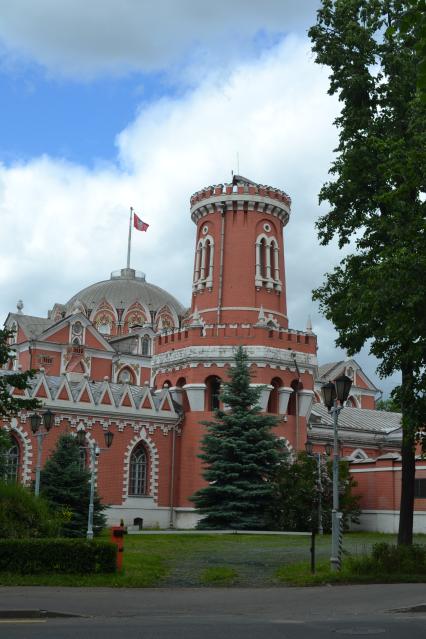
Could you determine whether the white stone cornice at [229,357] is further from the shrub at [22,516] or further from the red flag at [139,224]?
the red flag at [139,224]

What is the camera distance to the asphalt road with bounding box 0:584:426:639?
10.7 metres

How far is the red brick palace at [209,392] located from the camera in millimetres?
42344

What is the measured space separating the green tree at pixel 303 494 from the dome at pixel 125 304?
42.5m

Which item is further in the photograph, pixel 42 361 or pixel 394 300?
pixel 42 361

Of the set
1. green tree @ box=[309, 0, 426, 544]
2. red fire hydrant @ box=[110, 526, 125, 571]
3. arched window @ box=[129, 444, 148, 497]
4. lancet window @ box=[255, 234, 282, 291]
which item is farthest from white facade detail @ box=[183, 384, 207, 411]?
red fire hydrant @ box=[110, 526, 125, 571]

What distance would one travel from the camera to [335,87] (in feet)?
81.5

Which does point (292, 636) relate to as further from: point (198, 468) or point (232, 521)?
point (198, 468)

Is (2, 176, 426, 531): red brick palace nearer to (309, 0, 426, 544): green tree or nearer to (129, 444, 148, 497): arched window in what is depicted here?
(129, 444, 148, 497): arched window

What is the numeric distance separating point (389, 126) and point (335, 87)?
2.10m

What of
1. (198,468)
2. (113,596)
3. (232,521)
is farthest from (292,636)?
(198,468)

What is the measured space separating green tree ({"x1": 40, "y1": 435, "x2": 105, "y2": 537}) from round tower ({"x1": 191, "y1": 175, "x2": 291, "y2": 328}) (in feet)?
52.7

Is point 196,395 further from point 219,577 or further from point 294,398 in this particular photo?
point 219,577

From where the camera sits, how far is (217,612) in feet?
43.7

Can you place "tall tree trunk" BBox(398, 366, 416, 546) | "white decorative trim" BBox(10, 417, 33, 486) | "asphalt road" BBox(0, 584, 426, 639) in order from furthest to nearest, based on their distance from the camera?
"white decorative trim" BBox(10, 417, 33, 486) → "tall tree trunk" BBox(398, 366, 416, 546) → "asphalt road" BBox(0, 584, 426, 639)
